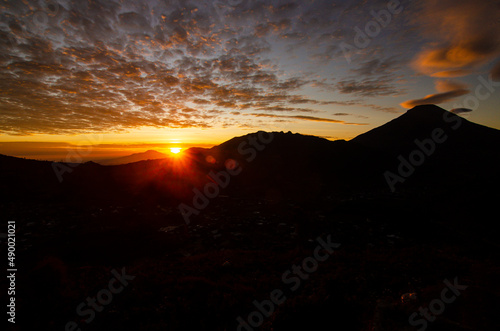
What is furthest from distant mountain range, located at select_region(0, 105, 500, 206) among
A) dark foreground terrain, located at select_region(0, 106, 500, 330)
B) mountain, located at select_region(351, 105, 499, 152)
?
mountain, located at select_region(351, 105, 499, 152)

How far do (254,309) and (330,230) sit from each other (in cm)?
843

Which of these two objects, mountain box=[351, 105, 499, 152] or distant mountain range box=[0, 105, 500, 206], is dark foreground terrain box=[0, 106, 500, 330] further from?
mountain box=[351, 105, 499, 152]

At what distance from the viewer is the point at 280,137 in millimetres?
44188

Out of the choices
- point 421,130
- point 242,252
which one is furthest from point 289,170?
point 421,130

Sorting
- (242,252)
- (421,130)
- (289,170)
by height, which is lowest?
(242,252)

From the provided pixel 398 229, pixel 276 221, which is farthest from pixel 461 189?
pixel 276 221

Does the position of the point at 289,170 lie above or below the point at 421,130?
below

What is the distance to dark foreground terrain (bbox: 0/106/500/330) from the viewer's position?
183 inches

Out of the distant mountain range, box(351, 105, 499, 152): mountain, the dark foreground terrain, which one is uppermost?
box(351, 105, 499, 152): mountain

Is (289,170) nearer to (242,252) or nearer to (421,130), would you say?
(242,252)

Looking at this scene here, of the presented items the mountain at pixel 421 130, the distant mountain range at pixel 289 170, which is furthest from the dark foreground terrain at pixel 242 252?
the mountain at pixel 421 130

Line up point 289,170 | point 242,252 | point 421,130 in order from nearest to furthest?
point 242,252, point 289,170, point 421,130

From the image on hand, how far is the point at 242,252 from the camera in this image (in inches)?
368

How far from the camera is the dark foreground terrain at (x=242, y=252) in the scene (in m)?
4.66
